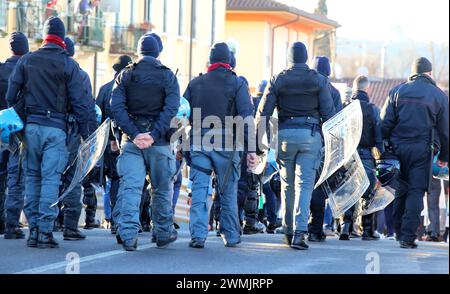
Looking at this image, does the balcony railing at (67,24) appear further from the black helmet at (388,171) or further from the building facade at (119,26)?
the black helmet at (388,171)

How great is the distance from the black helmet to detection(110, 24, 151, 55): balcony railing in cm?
2493

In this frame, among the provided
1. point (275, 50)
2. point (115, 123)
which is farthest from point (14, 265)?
point (275, 50)

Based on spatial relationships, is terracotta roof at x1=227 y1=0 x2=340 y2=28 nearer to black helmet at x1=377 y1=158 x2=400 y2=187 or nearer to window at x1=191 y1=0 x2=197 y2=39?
window at x1=191 y1=0 x2=197 y2=39

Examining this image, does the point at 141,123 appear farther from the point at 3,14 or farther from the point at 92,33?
the point at 92,33

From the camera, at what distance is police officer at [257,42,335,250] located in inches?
493

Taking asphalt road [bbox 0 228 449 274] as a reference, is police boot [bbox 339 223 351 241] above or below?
below

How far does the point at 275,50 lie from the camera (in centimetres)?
5894

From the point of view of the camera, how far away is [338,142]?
12672 millimetres

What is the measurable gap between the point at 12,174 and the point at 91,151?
3.77 ft

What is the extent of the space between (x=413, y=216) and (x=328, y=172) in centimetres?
125

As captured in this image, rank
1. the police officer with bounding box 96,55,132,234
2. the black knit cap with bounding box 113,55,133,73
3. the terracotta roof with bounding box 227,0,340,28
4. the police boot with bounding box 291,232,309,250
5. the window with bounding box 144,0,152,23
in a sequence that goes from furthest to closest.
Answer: the terracotta roof with bounding box 227,0,340,28
the window with bounding box 144,0,152,23
the black knit cap with bounding box 113,55,133,73
the police officer with bounding box 96,55,132,234
the police boot with bounding box 291,232,309,250

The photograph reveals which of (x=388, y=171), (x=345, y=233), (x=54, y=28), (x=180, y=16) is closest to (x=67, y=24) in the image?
(x=180, y=16)

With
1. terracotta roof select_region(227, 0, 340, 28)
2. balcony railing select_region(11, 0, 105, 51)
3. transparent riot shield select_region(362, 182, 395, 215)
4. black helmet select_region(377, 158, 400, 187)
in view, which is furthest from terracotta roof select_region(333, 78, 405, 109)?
black helmet select_region(377, 158, 400, 187)
